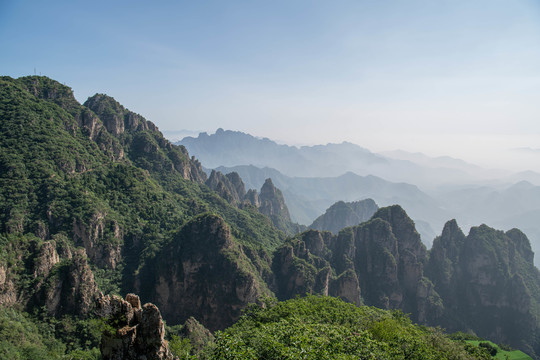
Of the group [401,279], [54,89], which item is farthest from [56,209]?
[401,279]

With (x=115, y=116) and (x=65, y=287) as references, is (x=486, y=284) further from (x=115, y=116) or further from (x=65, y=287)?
(x=115, y=116)

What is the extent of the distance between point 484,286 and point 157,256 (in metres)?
93.3

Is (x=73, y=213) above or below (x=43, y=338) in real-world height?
above

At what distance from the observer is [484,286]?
8638cm

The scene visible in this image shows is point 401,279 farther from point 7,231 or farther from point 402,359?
point 7,231

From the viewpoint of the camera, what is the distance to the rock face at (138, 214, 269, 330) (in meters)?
56.8

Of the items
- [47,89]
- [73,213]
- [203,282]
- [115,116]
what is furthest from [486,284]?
[47,89]

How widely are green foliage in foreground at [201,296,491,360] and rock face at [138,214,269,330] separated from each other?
27004 millimetres

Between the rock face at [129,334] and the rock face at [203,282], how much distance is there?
42.0 meters

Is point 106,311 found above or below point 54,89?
below

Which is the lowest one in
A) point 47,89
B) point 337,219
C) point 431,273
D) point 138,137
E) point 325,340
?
point 431,273

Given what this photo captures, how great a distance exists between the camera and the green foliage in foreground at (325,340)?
17.1m

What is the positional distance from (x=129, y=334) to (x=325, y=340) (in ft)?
38.8

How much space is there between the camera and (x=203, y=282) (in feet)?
193
